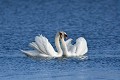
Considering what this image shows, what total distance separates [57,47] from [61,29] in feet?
19.7

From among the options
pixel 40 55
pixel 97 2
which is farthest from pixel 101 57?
pixel 97 2

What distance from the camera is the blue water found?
22.8 m

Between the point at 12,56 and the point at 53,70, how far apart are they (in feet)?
9.00

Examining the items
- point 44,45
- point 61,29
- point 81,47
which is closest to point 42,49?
point 44,45

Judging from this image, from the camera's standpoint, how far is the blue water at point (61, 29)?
22797 millimetres

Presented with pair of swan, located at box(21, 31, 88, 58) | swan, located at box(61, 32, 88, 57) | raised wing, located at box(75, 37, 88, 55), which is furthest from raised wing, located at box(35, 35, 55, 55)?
raised wing, located at box(75, 37, 88, 55)

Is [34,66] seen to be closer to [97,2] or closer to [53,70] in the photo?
[53,70]

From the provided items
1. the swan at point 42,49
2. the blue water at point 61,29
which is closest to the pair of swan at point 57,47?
the swan at point 42,49

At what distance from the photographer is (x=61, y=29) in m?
32.8

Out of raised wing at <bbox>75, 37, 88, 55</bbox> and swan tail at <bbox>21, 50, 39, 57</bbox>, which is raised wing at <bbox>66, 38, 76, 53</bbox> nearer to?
raised wing at <bbox>75, 37, 88, 55</bbox>

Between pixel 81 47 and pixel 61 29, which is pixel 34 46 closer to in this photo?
pixel 81 47

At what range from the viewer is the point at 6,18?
37.6 m

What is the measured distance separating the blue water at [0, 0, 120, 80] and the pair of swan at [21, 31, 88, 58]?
14.4 inches

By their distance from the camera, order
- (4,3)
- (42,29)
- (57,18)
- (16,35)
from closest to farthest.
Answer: (16,35) < (42,29) < (57,18) < (4,3)
